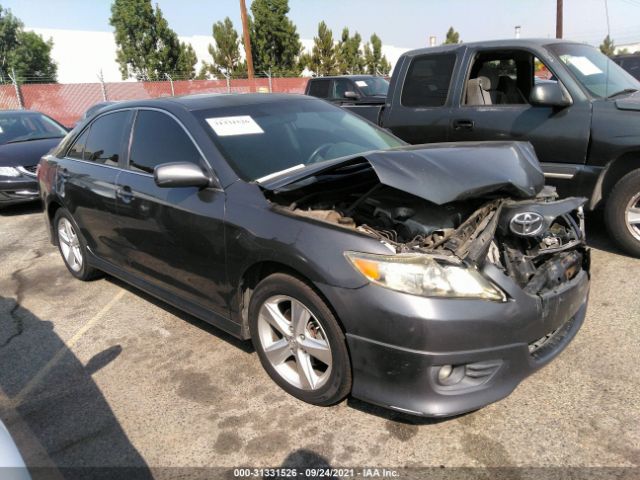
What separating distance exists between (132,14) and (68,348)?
3212 cm

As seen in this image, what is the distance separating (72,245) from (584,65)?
5.24 metres

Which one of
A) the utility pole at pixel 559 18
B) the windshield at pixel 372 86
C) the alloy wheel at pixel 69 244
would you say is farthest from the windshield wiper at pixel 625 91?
the utility pole at pixel 559 18

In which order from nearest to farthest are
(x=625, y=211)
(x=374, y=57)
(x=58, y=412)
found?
(x=58, y=412)
(x=625, y=211)
(x=374, y=57)

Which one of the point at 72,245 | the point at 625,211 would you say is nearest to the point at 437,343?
the point at 625,211

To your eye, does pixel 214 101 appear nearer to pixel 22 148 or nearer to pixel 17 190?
pixel 17 190

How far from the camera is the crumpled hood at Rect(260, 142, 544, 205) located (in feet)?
8.11

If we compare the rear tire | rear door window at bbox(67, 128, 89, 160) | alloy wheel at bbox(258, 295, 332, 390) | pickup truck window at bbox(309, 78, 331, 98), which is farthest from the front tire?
pickup truck window at bbox(309, 78, 331, 98)

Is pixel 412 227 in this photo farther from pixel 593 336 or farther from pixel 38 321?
pixel 38 321

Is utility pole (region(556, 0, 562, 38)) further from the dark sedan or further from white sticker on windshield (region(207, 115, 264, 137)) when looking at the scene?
white sticker on windshield (region(207, 115, 264, 137))

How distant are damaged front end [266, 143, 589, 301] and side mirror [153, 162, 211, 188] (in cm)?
47

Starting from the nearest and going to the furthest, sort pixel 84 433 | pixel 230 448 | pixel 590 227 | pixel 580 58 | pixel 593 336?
pixel 230 448 → pixel 84 433 → pixel 593 336 → pixel 580 58 → pixel 590 227

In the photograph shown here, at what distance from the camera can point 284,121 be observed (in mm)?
3646

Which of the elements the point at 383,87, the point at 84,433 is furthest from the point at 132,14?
the point at 84,433

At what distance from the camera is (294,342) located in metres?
2.79
